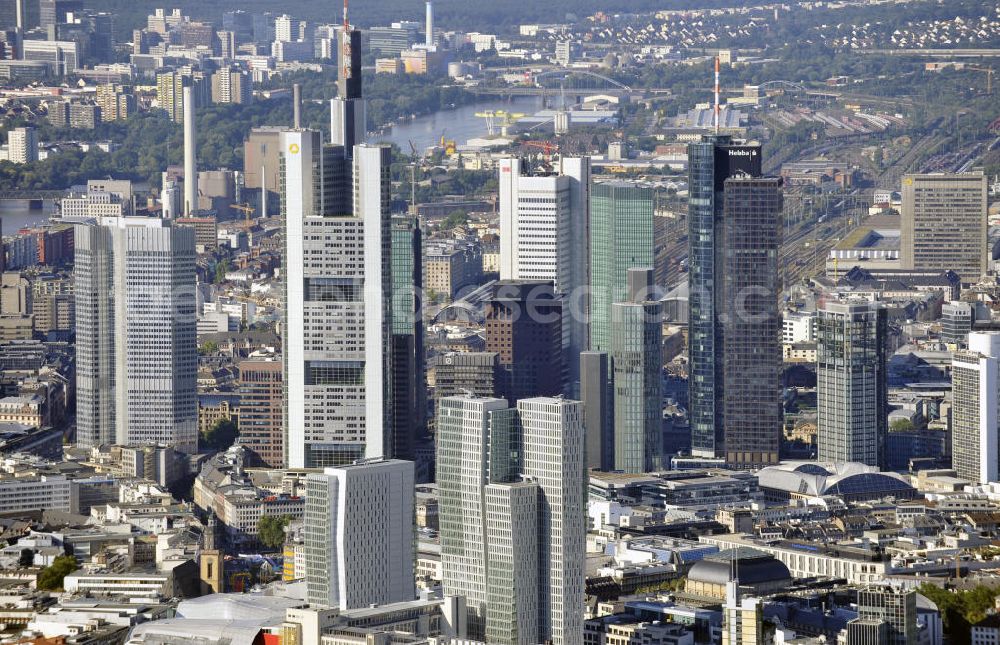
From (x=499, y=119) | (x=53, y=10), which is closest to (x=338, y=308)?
(x=499, y=119)

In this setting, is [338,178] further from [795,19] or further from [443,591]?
[795,19]

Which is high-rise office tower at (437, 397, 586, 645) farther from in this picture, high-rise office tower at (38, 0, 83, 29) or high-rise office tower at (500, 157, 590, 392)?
high-rise office tower at (38, 0, 83, 29)

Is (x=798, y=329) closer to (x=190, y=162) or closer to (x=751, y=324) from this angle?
(x=751, y=324)

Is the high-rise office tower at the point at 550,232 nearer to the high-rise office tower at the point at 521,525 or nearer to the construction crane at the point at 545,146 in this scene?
the high-rise office tower at the point at 521,525

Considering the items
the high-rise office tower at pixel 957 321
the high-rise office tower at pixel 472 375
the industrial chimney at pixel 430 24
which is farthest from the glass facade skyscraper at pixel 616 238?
the industrial chimney at pixel 430 24

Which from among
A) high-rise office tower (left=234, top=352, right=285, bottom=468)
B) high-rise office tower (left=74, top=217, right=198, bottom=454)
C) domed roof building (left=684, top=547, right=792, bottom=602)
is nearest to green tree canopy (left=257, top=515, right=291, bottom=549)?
high-rise office tower (left=234, top=352, right=285, bottom=468)

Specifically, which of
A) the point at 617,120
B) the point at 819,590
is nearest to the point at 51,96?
the point at 617,120

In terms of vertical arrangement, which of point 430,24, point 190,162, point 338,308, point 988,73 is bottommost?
point 338,308
